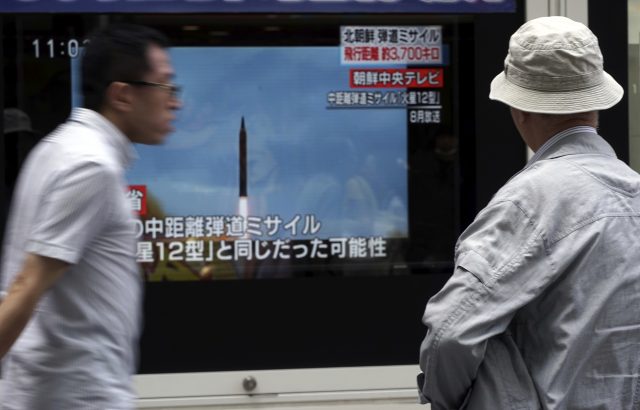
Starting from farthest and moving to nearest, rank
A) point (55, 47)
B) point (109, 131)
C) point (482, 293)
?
point (55, 47)
point (109, 131)
point (482, 293)

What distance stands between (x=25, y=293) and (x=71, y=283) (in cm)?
11

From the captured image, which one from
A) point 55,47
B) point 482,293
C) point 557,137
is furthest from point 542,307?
point 55,47

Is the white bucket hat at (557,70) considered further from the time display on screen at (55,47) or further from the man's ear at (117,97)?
the time display on screen at (55,47)

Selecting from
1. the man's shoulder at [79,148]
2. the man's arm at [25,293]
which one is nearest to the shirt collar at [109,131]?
the man's shoulder at [79,148]

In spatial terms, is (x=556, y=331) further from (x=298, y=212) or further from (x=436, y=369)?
(x=298, y=212)

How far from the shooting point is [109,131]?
8.80ft

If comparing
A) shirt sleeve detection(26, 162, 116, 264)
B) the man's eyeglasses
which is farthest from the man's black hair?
shirt sleeve detection(26, 162, 116, 264)

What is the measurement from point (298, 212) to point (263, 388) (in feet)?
2.89

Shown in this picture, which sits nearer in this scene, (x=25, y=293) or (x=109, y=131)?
(x=25, y=293)

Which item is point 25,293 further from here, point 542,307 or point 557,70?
point 557,70

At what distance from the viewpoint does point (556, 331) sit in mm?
2258

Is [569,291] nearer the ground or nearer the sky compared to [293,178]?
nearer the sky

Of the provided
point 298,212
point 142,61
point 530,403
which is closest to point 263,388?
point 298,212

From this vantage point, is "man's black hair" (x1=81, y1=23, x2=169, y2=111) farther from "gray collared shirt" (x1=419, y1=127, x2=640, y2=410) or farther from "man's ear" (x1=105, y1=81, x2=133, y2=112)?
"gray collared shirt" (x1=419, y1=127, x2=640, y2=410)
